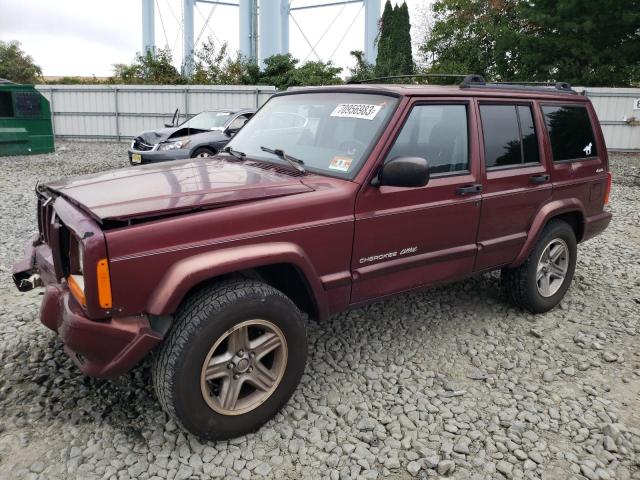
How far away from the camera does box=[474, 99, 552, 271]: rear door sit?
3818 mm

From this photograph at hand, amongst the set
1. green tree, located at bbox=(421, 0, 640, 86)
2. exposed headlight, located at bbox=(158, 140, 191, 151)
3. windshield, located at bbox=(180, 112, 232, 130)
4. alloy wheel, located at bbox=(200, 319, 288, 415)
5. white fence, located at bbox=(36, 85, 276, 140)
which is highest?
green tree, located at bbox=(421, 0, 640, 86)

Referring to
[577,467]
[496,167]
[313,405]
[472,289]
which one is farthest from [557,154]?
Answer: [313,405]

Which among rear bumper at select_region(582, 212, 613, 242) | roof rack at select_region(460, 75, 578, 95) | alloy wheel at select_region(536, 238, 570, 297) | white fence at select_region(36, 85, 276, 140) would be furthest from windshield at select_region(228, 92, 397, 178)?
white fence at select_region(36, 85, 276, 140)

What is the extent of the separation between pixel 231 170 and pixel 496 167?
6.33 ft

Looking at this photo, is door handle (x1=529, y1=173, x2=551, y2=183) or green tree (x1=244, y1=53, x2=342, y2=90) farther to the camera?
green tree (x1=244, y1=53, x2=342, y2=90)

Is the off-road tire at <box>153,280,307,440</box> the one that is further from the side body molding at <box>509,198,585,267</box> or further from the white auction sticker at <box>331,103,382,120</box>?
the side body molding at <box>509,198,585,267</box>

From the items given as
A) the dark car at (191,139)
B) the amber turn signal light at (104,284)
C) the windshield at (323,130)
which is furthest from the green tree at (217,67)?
the amber turn signal light at (104,284)

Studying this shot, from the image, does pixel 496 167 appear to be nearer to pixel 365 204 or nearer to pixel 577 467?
pixel 365 204

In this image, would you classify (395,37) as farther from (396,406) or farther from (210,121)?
(396,406)

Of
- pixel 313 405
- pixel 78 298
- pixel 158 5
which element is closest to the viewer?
pixel 78 298

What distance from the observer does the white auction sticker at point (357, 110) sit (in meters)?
3.37

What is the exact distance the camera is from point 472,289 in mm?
5090

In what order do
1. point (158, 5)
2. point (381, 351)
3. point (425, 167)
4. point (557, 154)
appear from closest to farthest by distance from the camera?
1. point (425, 167)
2. point (381, 351)
3. point (557, 154)
4. point (158, 5)

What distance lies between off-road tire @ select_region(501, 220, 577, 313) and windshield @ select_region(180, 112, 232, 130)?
28.4 feet
